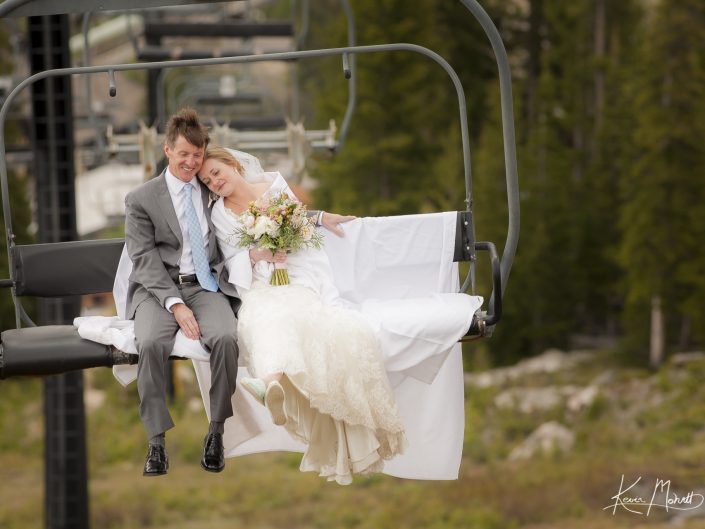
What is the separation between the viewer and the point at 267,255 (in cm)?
463

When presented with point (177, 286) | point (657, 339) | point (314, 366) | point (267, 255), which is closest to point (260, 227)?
point (267, 255)

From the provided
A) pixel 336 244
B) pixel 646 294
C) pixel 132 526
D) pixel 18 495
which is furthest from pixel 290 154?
pixel 646 294

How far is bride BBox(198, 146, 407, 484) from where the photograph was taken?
4.18 meters

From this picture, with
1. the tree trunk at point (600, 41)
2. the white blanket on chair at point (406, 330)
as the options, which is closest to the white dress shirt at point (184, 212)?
the white blanket on chair at point (406, 330)

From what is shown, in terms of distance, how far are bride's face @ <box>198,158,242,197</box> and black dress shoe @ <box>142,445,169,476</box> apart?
101 centimetres

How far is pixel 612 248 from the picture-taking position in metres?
19.3

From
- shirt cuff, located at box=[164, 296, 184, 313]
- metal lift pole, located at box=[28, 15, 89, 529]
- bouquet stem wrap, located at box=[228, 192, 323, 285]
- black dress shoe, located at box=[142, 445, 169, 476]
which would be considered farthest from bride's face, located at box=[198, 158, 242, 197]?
metal lift pole, located at box=[28, 15, 89, 529]

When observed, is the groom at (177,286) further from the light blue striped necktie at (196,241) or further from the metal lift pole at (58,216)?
the metal lift pole at (58,216)

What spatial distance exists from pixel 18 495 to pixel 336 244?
12216 mm

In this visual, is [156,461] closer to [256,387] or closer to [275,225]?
[256,387]

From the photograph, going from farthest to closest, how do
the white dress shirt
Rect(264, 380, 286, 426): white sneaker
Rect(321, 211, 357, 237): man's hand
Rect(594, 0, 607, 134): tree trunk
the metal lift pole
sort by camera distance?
Rect(594, 0, 607, 134): tree trunk → the metal lift pole → Rect(321, 211, 357, 237): man's hand → the white dress shirt → Rect(264, 380, 286, 426): white sneaker

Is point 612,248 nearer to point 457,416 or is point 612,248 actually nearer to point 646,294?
point 646,294

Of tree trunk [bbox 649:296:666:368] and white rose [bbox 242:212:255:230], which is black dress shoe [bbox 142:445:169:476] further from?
tree trunk [bbox 649:296:666:368]

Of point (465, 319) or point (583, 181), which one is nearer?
point (465, 319)
